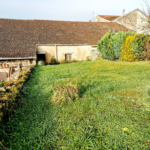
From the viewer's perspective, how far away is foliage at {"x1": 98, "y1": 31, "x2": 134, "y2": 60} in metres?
12.9

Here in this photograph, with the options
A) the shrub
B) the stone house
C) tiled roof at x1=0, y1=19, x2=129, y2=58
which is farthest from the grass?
tiled roof at x1=0, y1=19, x2=129, y2=58

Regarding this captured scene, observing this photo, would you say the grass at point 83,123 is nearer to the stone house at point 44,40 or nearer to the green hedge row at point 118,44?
the green hedge row at point 118,44

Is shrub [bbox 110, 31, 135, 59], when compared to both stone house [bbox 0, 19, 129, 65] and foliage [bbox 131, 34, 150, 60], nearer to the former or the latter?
foliage [bbox 131, 34, 150, 60]

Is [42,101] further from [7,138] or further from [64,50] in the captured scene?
[64,50]

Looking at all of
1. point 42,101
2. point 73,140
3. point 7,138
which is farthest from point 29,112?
point 73,140

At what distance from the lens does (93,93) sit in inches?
180

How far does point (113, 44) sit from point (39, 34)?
387 inches

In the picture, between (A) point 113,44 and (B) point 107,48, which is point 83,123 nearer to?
(A) point 113,44

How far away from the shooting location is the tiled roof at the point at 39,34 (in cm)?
1471

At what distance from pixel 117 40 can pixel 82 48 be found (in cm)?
546

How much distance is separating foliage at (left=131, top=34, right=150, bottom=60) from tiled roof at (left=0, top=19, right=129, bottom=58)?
21.5ft

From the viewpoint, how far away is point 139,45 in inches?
452

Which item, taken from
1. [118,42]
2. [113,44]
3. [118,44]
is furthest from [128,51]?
[113,44]

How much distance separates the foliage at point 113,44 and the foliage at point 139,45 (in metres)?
1.33
